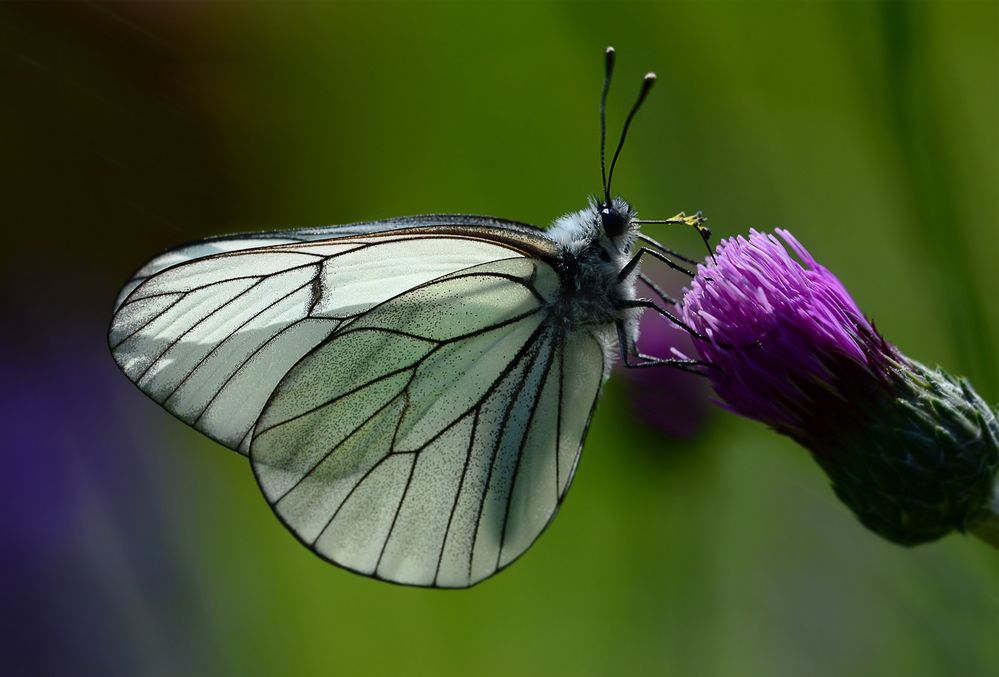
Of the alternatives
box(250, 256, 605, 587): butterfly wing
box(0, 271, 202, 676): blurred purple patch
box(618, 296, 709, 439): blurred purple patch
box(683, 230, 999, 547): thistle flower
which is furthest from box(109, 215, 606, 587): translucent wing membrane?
box(0, 271, 202, 676): blurred purple patch

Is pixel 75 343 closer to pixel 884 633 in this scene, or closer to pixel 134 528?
pixel 134 528

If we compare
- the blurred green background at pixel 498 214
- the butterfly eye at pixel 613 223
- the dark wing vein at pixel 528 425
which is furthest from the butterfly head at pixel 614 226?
the blurred green background at pixel 498 214

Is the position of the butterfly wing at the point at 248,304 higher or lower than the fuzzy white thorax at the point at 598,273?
lower

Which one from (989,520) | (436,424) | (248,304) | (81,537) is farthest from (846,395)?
(81,537)

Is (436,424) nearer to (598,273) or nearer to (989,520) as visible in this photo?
(598,273)

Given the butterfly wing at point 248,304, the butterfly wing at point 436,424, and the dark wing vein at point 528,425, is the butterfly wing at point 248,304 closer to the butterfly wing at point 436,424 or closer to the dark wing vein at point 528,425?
the butterfly wing at point 436,424

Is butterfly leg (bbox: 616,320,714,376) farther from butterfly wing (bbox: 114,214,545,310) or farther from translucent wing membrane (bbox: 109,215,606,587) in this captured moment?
butterfly wing (bbox: 114,214,545,310)
